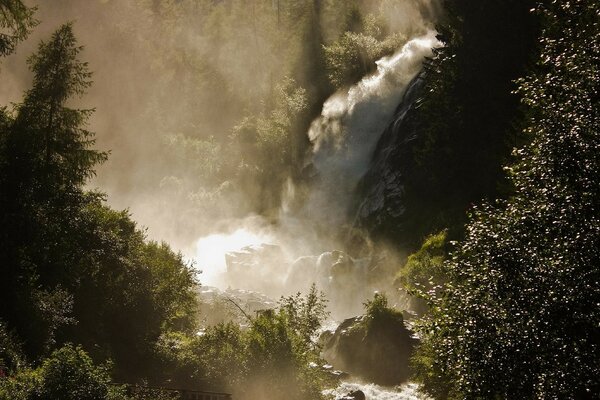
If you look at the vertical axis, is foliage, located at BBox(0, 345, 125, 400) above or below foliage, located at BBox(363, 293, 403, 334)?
below

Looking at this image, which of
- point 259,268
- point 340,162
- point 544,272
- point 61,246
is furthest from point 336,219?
point 544,272

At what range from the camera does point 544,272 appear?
16.3 metres

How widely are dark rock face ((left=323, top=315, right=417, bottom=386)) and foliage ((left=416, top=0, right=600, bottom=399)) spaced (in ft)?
64.2

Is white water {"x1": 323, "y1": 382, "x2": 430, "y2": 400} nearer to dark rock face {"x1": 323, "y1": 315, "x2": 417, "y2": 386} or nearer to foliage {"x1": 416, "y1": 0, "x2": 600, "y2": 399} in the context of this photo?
dark rock face {"x1": 323, "y1": 315, "x2": 417, "y2": 386}

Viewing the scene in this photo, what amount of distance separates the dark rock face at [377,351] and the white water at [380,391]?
66 centimetres

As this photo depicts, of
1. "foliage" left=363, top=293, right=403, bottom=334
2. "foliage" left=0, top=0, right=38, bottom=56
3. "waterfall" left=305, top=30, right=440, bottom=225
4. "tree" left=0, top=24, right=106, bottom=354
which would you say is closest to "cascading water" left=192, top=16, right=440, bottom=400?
"waterfall" left=305, top=30, right=440, bottom=225

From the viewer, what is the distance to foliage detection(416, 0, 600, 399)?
51.1 feet

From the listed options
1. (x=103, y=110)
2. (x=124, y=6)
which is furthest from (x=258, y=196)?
(x=124, y=6)

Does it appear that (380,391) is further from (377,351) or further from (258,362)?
(258,362)

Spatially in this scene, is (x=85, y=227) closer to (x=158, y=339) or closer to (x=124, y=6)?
(x=158, y=339)

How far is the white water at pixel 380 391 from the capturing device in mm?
34897

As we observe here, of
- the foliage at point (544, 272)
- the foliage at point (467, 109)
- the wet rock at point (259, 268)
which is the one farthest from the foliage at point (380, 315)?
the wet rock at point (259, 268)

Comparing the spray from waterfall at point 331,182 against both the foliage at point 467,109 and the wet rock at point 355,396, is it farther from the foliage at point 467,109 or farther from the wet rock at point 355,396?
the wet rock at point 355,396

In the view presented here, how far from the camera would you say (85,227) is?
97.0ft
